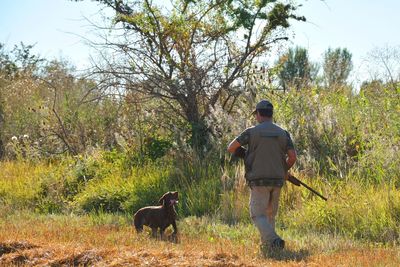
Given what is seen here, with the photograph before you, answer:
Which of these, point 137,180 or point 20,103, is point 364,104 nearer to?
point 137,180

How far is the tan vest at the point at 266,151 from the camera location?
30.3ft

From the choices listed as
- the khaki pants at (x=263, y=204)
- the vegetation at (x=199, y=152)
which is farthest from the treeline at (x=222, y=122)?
the khaki pants at (x=263, y=204)

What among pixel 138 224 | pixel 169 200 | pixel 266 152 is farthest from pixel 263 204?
pixel 138 224

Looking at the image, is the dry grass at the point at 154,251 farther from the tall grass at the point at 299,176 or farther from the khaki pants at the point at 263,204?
the tall grass at the point at 299,176

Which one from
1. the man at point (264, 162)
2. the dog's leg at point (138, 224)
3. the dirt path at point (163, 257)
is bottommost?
the dirt path at point (163, 257)

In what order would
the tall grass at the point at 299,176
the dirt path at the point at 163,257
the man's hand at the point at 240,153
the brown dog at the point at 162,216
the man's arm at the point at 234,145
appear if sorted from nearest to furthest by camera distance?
the dirt path at the point at 163,257, the man's arm at the point at 234,145, the man's hand at the point at 240,153, the brown dog at the point at 162,216, the tall grass at the point at 299,176

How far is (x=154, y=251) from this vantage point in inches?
330

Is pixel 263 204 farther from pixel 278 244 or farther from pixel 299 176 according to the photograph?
pixel 299 176

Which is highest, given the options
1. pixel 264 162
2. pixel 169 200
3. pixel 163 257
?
pixel 264 162

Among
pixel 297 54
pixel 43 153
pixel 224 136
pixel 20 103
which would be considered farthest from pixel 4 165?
pixel 297 54

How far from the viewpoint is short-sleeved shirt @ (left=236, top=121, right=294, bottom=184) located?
30.3ft

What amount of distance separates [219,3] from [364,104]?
160 inches

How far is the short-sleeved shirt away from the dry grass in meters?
0.98

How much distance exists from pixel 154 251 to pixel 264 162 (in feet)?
6.28
